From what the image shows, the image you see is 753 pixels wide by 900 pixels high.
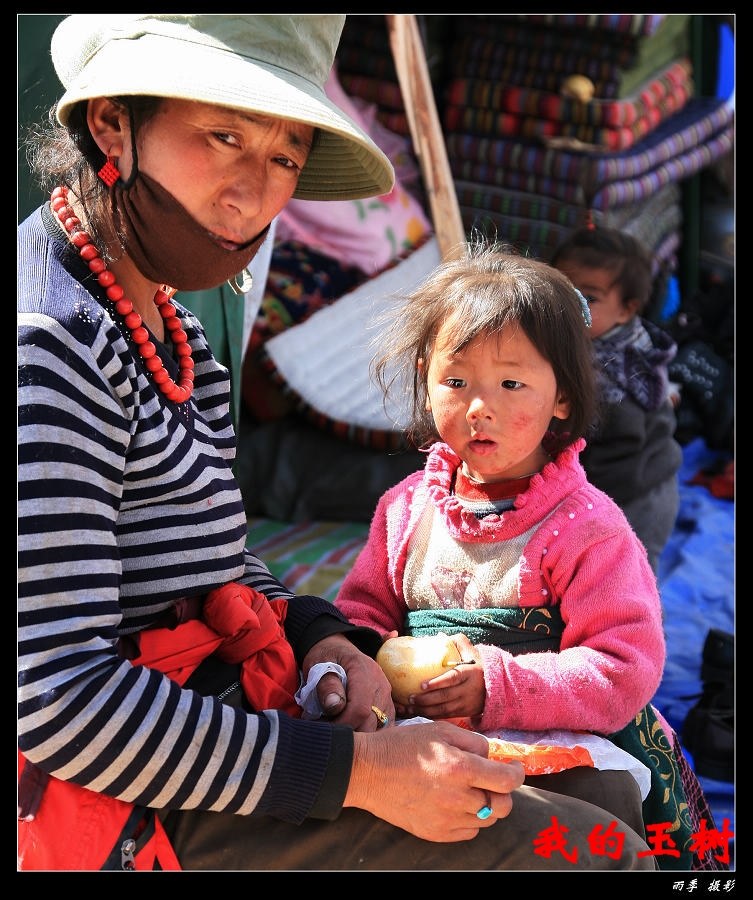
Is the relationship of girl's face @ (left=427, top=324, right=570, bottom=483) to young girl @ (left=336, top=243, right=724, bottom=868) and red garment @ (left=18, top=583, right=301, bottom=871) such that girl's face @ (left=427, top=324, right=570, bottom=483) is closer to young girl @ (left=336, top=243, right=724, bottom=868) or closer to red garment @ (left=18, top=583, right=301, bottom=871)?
young girl @ (left=336, top=243, right=724, bottom=868)

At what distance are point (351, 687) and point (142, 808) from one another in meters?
0.41

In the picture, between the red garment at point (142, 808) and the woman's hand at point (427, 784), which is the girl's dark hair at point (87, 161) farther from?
the woman's hand at point (427, 784)

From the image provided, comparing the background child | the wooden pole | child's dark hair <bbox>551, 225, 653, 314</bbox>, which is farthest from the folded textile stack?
the background child

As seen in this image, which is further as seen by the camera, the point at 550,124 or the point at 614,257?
the point at 550,124

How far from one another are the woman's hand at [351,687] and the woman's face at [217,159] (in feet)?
2.33

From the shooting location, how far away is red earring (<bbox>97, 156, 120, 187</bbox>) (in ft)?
5.33

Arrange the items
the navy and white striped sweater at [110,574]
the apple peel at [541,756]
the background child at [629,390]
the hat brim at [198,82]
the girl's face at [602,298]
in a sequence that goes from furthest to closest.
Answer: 1. the girl's face at [602,298]
2. the background child at [629,390]
3. the apple peel at [541,756]
4. the hat brim at [198,82]
5. the navy and white striped sweater at [110,574]

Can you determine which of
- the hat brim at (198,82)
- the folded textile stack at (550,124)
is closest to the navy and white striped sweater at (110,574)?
the hat brim at (198,82)

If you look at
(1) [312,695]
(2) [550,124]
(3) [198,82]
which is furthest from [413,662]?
(2) [550,124]

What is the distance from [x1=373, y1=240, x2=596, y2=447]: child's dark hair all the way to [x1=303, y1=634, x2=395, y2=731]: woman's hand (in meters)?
0.61

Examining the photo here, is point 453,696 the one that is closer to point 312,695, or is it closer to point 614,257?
point 312,695

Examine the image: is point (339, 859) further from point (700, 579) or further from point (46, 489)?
point (700, 579)

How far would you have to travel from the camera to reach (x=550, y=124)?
551 cm

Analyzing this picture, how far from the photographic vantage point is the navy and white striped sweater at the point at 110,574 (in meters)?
1.41
